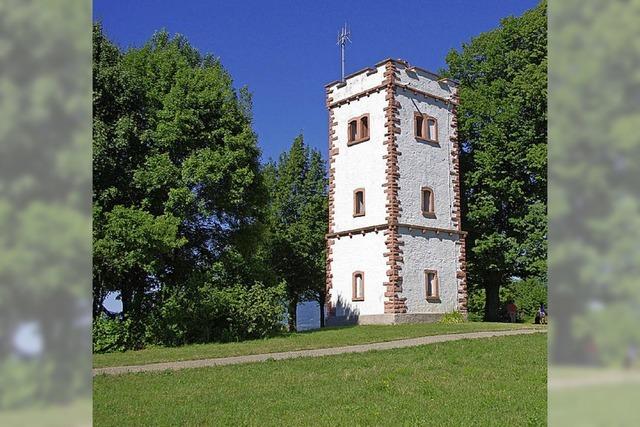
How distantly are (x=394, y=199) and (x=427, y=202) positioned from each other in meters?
2.52

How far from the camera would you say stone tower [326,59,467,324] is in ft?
92.5

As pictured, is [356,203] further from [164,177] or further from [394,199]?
[164,177]

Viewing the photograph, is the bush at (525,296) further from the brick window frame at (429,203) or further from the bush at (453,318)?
the brick window frame at (429,203)

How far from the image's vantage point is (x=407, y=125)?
96.8ft

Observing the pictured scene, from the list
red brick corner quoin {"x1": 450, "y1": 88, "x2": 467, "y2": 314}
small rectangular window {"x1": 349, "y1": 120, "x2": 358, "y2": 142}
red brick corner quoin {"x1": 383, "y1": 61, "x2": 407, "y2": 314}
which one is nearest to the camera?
red brick corner quoin {"x1": 383, "y1": 61, "x2": 407, "y2": 314}

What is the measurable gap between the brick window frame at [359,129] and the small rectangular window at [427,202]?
3.83m

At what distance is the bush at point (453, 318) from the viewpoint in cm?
2817

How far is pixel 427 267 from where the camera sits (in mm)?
29109

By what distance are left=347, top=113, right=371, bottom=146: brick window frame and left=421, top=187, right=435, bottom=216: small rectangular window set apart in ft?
12.6
